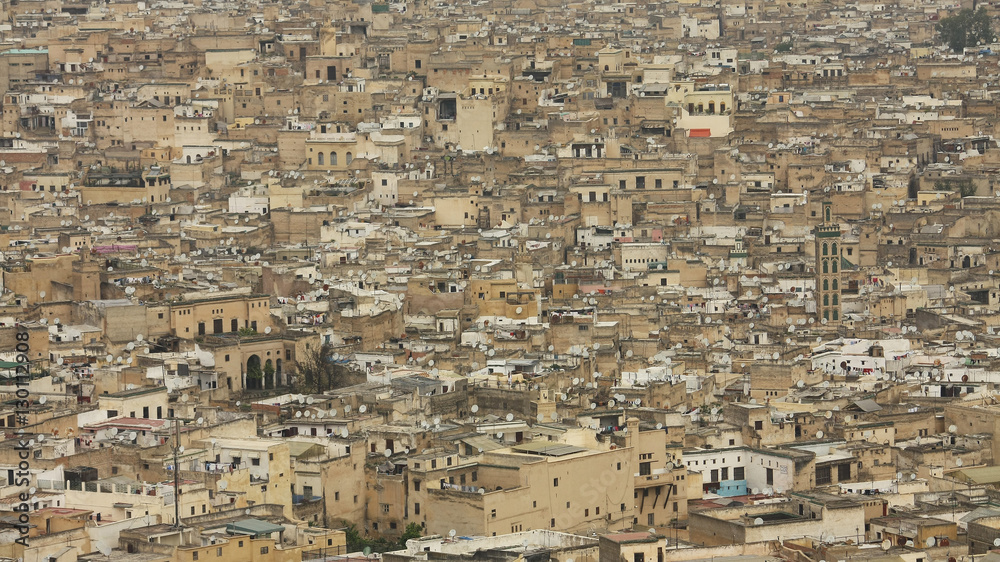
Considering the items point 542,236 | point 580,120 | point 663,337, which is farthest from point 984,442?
point 580,120

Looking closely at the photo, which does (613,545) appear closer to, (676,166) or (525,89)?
(676,166)

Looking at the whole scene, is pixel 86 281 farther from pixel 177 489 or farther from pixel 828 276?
pixel 177 489

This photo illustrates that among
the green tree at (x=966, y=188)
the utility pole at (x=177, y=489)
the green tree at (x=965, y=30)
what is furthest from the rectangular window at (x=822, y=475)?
the green tree at (x=965, y=30)

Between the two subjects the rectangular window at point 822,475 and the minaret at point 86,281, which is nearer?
the rectangular window at point 822,475

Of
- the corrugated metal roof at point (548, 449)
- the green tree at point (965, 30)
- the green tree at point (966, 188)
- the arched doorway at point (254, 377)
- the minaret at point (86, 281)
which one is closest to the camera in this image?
the corrugated metal roof at point (548, 449)

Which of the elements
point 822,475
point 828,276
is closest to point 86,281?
point 828,276

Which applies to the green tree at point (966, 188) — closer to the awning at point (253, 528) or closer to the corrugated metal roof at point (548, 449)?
the corrugated metal roof at point (548, 449)
